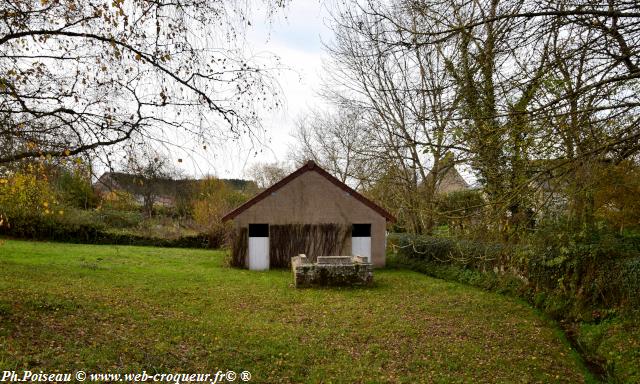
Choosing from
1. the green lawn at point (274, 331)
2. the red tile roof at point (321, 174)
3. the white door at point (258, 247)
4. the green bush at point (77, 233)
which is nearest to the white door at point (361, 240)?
the red tile roof at point (321, 174)

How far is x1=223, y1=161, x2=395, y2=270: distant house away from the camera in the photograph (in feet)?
66.7

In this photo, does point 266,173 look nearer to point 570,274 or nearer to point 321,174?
point 321,174

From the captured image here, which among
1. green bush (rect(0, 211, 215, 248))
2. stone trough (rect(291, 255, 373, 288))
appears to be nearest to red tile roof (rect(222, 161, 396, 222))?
stone trough (rect(291, 255, 373, 288))

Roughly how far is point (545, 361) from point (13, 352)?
29.1 ft

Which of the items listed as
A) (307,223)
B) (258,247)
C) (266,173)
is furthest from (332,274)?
(266,173)

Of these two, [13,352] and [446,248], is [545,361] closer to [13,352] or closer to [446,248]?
[13,352]

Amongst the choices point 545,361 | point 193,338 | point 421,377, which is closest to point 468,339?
point 545,361

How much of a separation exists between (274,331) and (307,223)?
1122 cm

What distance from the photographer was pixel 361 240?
21.0m

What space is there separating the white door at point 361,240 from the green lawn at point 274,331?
5070 millimetres

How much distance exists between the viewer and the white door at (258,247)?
20.3 metres

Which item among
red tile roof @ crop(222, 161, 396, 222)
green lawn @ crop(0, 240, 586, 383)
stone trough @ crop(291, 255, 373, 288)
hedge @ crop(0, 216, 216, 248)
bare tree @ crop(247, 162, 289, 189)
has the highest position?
bare tree @ crop(247, 162, 289, 189)

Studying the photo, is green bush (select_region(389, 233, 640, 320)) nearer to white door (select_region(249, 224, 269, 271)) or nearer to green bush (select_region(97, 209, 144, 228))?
white door (select_region(249, 224, 269, 271))

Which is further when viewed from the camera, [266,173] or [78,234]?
[266,173]
